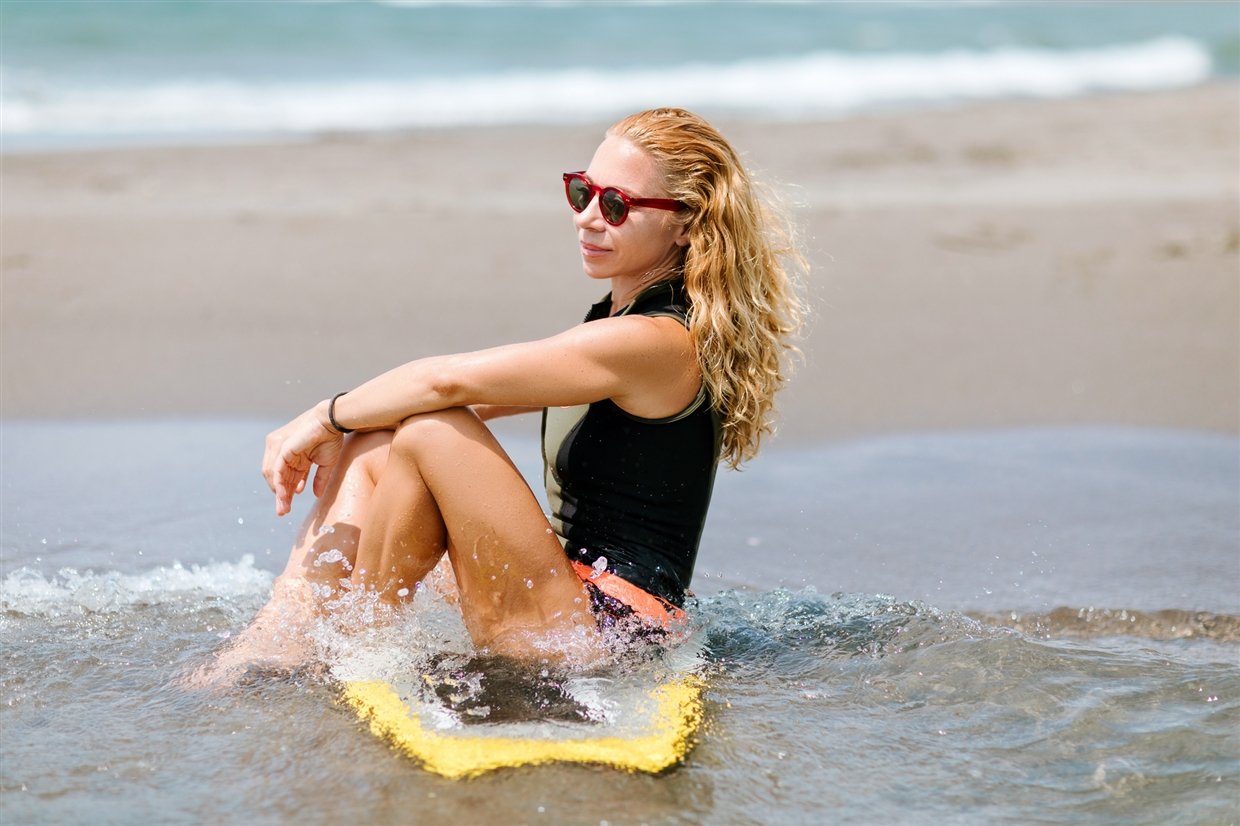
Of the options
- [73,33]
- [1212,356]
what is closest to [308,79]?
[73,33]

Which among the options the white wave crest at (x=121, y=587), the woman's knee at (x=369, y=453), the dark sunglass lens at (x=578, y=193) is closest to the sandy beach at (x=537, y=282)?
the dark sunglass lens at (x=578, y=193)

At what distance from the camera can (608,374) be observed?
290 cm

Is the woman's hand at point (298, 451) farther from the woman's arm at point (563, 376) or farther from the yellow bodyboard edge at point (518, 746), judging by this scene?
the yellow bodyboard edge at point (518, 746)

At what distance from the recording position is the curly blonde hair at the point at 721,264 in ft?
9.96

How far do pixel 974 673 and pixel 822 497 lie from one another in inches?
70.3

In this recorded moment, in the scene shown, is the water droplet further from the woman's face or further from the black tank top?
the woman's face

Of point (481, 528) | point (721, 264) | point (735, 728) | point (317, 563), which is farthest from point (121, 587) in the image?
point (721, 264)

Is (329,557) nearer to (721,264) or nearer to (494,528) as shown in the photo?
(494,528)

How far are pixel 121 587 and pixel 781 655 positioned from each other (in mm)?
2129

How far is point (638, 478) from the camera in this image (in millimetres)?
3082

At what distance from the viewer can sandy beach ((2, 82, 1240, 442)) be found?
5.97 m

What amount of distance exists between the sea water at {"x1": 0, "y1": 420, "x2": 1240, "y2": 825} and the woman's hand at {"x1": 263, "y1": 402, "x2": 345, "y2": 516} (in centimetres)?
44

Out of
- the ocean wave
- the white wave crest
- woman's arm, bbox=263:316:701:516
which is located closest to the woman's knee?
woman's arm, bbox=263:316:701:516

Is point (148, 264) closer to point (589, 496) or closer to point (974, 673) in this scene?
point (589, 496)
